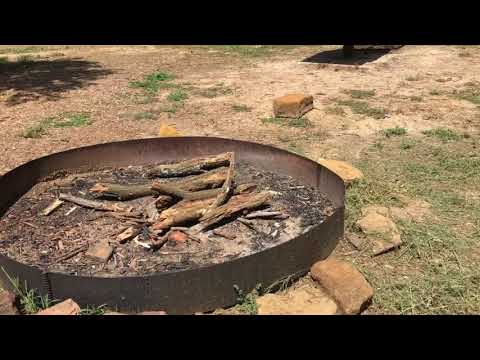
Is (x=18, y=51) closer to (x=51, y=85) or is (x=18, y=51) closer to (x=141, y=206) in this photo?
(x=51, y=85)

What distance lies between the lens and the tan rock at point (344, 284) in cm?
300

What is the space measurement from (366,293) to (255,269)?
768 millimetres

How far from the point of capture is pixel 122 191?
417 cm

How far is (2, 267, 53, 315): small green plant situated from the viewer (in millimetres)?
2957

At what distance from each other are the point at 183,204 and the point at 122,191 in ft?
2.17

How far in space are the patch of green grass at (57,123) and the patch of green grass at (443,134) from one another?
197 inches

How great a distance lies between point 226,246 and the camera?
138 inches

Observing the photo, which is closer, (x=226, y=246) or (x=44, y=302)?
(x=44, y=302)

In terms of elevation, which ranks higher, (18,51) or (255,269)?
(18,51)

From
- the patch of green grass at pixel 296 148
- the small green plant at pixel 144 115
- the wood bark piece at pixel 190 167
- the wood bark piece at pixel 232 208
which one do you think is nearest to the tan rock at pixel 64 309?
the wood bark piece at pixel 232 208

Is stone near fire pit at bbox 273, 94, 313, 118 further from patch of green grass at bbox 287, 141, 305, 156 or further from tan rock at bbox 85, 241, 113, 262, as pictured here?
tan rock at bbox 85, 241, 113, 262

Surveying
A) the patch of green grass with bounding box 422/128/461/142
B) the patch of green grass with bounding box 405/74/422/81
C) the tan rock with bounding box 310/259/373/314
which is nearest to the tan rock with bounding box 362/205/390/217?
the tan rock with bounding box 310/259/373/314

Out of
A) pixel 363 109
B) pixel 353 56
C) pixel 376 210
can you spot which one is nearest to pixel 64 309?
pixel 376 210

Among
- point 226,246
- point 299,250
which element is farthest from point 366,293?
point 226,246
